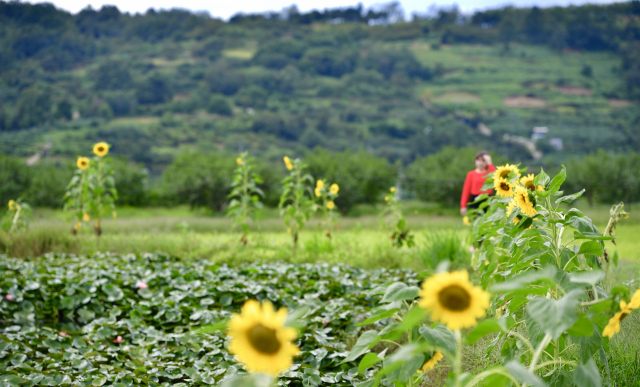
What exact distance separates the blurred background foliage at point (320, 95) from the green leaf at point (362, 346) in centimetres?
1482

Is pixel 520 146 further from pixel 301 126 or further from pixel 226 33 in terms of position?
pixel 226 33

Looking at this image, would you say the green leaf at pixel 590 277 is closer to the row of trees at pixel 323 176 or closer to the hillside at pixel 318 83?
the row of trees at pixel 323 176

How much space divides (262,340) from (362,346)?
0.51m

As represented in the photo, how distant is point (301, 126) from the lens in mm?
62125

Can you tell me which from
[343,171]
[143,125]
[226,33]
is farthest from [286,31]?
[343,171]

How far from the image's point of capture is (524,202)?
195 cm

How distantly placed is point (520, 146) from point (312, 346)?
51854 millimetres

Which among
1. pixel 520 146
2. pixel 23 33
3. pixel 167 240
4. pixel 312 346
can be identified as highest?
pixel 23 33

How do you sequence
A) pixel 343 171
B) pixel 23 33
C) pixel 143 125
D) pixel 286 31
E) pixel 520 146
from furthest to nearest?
pixel 286 31, pixel 23 33, pixel 143 125, pixel 520 146, pixel 343 171

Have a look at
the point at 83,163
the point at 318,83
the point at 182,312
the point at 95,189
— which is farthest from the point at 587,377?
the point at 318,83

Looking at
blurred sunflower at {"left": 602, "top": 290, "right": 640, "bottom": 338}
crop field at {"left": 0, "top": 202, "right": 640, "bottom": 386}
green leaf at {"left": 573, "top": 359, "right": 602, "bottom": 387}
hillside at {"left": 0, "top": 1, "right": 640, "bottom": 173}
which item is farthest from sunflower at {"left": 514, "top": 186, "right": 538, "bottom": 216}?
hillside at {"left": 0, "top": 1, "right": 640, "bottom": 173}

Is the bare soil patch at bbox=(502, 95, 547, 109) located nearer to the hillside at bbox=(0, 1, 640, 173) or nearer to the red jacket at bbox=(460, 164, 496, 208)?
the hillside at bbox=(0, 1, 640, 173)

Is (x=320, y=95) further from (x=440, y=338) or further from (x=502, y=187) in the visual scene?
(x=440, y=338)

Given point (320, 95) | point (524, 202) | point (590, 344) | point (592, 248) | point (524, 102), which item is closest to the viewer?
point (590, 344)
